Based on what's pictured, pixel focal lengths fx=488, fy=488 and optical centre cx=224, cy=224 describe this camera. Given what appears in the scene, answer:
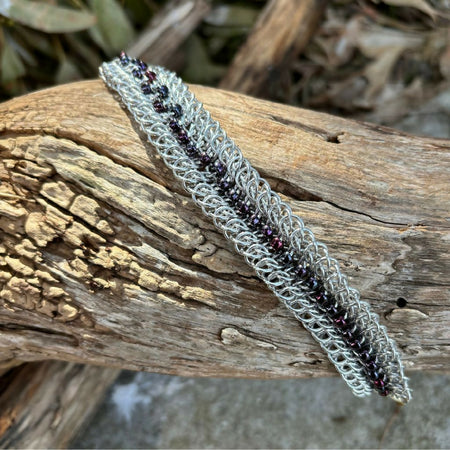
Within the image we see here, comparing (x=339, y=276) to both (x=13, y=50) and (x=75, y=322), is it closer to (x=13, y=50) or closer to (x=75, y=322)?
(x=75, y=322)

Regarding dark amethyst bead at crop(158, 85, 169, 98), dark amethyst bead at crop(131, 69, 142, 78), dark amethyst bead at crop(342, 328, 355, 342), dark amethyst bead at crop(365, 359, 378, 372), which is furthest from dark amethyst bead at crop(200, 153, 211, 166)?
dark amethyst bead at crop(365, 359, 378, 372)

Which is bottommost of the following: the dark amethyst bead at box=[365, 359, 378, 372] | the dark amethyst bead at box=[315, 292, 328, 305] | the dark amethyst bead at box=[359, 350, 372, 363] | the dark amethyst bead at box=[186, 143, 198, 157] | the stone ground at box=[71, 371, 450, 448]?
the stone ground at box=[71, 371, 450, 448]

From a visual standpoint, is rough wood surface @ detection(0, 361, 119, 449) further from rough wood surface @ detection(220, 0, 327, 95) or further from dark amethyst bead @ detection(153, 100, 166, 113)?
rough wood surface @ detection(220, 0, 327, 95)

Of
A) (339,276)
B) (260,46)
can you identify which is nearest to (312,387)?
(339,276)

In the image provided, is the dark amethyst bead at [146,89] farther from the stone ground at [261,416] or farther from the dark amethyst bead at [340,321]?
the stone ground at [261,416]

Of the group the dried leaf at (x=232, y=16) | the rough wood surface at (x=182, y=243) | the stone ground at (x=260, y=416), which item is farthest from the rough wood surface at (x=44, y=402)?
the dried leaf at (x=232, y=16)

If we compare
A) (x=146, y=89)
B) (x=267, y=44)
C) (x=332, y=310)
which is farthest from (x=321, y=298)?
(x=267, y=44)
